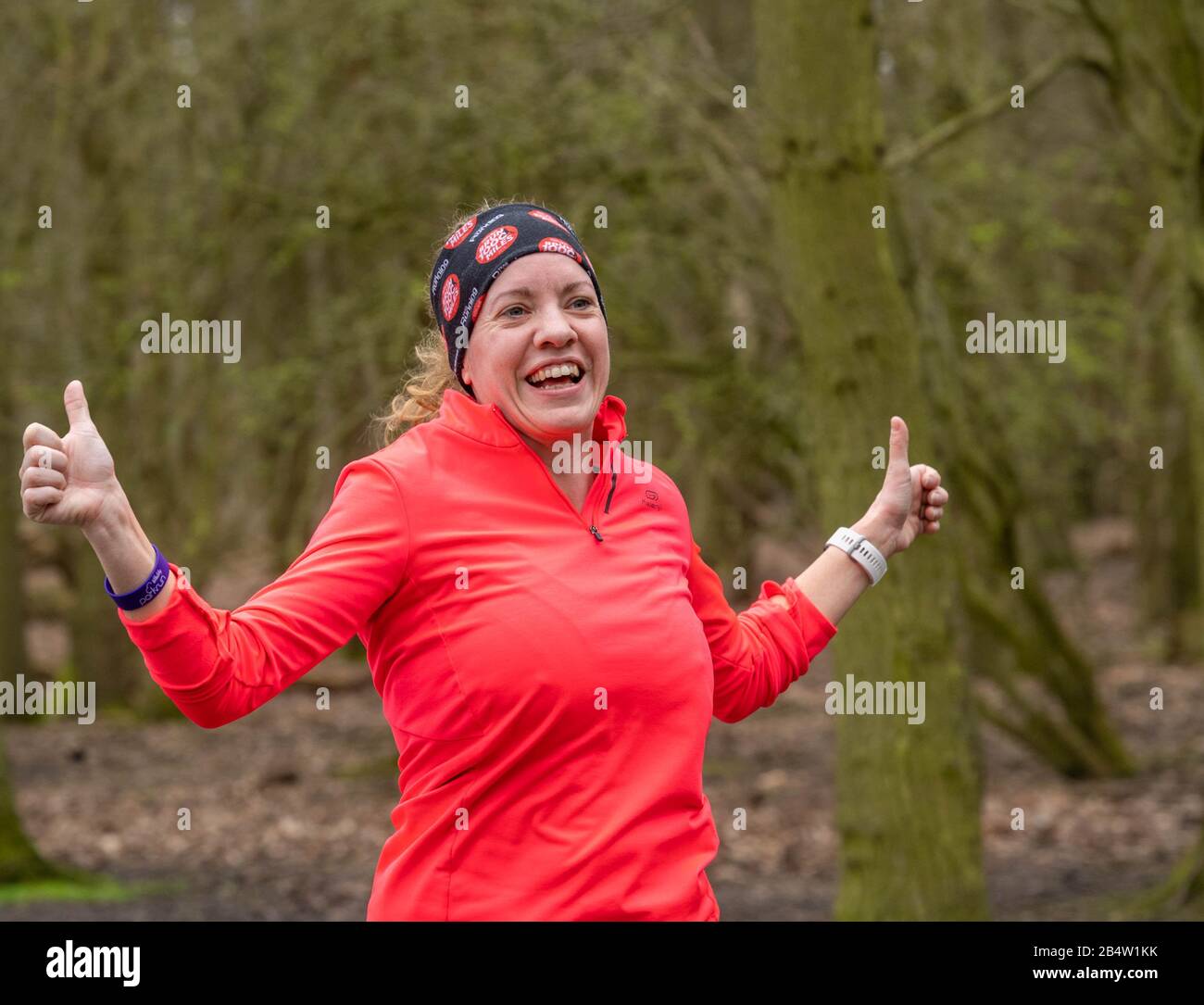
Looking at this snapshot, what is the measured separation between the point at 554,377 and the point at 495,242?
0.84 ft

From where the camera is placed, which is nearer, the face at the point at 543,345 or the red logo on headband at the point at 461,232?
the face at the point at 543,345

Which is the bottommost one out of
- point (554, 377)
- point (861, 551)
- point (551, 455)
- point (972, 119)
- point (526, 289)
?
point (861, 551)

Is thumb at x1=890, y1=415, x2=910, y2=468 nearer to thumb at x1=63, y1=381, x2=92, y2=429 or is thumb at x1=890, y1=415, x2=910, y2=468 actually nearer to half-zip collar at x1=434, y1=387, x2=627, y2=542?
half-zip collar at x1=434, y1=387, x2=627, y2=542

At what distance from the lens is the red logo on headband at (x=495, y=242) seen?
259 centimetres

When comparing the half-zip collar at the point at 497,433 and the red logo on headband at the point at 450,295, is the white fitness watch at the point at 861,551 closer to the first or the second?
the half-zip collar at the point at 497,433

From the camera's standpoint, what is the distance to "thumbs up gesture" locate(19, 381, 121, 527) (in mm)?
2059

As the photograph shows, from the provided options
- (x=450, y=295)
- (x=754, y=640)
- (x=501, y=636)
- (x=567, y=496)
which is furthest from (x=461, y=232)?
(x=754, y=640)

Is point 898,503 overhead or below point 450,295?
below

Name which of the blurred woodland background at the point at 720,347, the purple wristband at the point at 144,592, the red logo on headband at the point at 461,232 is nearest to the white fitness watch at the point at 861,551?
the red logo on headband at the point at 461,232

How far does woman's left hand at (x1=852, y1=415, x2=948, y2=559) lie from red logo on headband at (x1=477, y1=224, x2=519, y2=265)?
Result: 33.4 inches

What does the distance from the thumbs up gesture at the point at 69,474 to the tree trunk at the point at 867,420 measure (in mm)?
3891

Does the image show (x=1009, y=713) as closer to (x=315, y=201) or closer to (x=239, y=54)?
(x=315, y=201)

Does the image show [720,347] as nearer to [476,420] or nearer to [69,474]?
[476,420]

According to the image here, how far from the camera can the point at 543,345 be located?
8.36 ft
